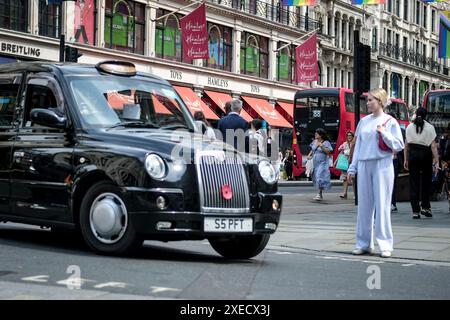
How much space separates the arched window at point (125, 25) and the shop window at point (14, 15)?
5.00 meters

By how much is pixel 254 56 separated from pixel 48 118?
4095 cm

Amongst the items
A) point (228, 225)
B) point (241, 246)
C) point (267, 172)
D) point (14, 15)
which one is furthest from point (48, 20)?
point (228, 225)

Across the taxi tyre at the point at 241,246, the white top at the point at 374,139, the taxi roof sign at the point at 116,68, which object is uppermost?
the taxi roof sign at the point at 116,68

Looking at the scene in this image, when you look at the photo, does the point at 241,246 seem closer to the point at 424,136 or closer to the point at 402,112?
the point at 424,136

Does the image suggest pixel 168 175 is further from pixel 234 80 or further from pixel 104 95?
pixel 234 80

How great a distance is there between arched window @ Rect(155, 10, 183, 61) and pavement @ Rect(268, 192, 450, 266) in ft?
79.6

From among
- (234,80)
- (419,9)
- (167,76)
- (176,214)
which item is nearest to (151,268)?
(176,214)

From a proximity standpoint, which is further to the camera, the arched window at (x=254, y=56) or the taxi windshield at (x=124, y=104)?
the arched window at (x=254, y=56)

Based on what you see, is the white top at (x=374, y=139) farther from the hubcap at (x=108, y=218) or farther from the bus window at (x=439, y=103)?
the bus window at (x=439, y=103)

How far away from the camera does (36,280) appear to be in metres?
6.12

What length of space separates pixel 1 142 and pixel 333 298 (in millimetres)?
4469

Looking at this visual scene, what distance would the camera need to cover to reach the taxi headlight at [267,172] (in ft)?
25.9

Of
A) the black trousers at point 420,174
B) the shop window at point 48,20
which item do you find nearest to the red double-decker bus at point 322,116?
the shop window at point 48,20

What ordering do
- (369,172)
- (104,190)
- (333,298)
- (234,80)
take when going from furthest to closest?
(234,80)
(369,172)
(104,190)
(333,298)
